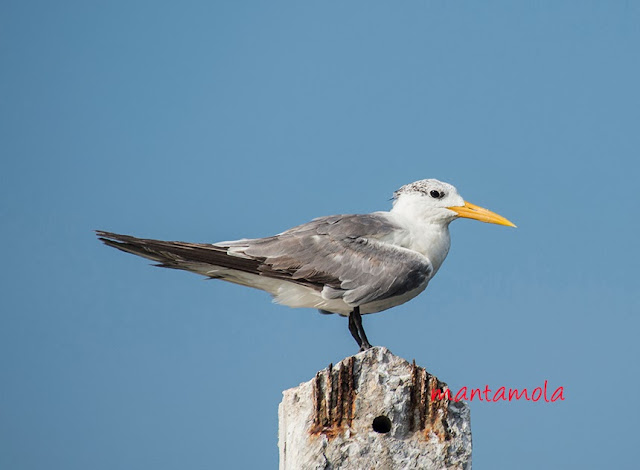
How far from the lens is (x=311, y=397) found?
24.0 ft

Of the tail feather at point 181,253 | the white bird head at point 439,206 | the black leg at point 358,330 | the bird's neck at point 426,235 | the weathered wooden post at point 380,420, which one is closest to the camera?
the weathered wooden post at point 380,420

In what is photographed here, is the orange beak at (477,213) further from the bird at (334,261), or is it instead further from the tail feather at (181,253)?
the tail feather at (181,253)

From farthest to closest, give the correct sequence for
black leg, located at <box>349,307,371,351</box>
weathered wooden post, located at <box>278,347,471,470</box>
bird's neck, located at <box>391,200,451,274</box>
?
bird's neck, located at <box>391,200,451,274</box>
black leg, located at <box>349,307,371,351</box>
weathered wooden post, located at <box>278,347,471,470</box>

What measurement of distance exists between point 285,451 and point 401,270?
3.02m

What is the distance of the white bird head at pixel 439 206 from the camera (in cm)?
1111

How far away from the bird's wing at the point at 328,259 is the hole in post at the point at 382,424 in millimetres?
2968

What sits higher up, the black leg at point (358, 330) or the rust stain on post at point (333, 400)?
the black leg at point (358, 330)

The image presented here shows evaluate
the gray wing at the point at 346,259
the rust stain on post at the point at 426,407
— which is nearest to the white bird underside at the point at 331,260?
Answer: the gray wing at the point at 346,259

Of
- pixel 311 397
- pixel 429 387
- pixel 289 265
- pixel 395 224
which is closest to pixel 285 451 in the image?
pixel 311 397

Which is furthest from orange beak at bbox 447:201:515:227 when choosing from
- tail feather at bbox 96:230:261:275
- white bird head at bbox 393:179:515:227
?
tail feather at bbox 96:230:261:275

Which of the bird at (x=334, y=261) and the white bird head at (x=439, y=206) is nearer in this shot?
the bird at (x=334, y=261)

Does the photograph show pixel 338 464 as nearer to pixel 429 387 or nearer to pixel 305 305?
pixel 429 387

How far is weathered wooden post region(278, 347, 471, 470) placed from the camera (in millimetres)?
7199

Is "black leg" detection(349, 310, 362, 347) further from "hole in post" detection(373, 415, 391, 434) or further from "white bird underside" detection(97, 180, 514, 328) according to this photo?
"hole in post" detection(373, 415, 391, 434)
